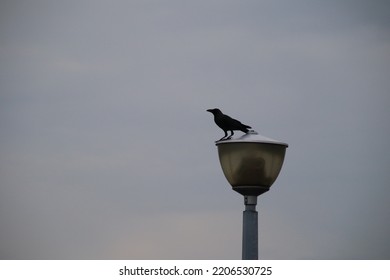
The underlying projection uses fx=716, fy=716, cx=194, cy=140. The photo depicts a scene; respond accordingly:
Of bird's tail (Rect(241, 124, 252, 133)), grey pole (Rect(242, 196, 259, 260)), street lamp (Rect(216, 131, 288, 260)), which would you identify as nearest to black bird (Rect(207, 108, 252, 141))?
bird's tail (Rect(241, 124, 252, 133))

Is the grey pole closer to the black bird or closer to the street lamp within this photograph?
the street lamp

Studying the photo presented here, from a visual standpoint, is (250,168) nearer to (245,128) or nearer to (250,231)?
(250,231)

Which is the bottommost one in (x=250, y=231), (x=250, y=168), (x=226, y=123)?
(x=250, y=231)

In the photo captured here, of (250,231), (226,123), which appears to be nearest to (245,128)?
(226,123)

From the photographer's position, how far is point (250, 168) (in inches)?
321

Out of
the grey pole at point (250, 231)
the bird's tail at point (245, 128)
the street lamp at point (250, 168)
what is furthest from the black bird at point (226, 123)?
the grey pole at point (250, 231)

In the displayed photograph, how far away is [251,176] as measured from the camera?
8.20m

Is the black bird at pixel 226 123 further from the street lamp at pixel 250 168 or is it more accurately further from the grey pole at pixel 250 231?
the grey pole at pixel 250 231

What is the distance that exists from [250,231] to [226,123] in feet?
5.43

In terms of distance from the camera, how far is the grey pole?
8297 mm
